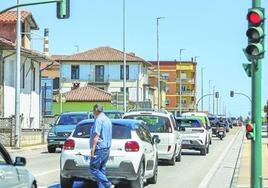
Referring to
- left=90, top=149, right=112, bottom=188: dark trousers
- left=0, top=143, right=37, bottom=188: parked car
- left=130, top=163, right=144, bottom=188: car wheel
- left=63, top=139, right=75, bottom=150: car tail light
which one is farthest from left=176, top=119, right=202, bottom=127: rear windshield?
left=0, top=143, right=37, bottom=188: parked car

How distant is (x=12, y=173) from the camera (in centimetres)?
920

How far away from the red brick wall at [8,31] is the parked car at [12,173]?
39454 mm

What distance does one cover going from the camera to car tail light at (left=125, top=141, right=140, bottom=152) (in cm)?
1427

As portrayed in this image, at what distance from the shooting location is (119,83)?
302 ft

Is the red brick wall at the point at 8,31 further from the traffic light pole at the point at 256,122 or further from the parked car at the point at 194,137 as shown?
the traffic light pole at the point at 256,122

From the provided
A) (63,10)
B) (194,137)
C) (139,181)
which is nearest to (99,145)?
(139,181)

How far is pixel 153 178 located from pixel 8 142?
60.6 feet

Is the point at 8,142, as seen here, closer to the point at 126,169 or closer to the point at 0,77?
the point at 0,77

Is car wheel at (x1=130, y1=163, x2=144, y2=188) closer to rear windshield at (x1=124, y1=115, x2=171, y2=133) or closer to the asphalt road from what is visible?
the asphalt road

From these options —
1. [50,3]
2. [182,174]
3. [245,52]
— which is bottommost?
[182,174]

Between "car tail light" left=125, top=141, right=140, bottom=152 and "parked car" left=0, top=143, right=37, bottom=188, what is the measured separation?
14.4ft

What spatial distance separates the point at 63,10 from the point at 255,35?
12943mm

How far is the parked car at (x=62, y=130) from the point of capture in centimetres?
3120

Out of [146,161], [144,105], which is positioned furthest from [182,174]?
[144,105]
